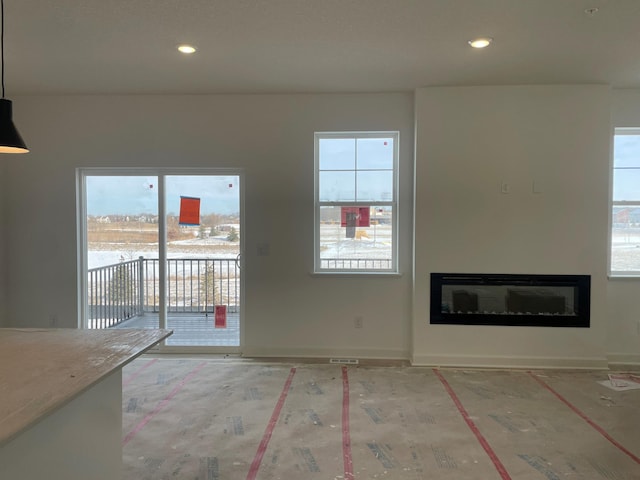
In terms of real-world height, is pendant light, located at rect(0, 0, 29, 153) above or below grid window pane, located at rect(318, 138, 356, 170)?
below

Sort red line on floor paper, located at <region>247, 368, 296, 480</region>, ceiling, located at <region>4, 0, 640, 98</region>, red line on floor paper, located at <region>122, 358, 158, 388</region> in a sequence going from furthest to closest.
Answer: red line on floor paper, located at <region>122, 358, 158, 388</region>, ceiling, located at <region>4, 0, 640, 98</region>, red line on floor paper, located at <region>247, 368, 296, 480</region>

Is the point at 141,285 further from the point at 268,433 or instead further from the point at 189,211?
the point at 268,433

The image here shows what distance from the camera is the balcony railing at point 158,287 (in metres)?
4.39

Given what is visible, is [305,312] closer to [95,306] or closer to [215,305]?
[215,305]

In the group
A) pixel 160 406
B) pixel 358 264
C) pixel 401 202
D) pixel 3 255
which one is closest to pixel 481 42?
pixel 401 202

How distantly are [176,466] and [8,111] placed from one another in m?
2.23

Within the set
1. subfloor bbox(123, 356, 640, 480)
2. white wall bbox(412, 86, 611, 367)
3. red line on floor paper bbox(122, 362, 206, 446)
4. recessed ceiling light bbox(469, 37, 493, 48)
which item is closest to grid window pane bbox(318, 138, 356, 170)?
white wall bbox(412, 86, 611, 367)

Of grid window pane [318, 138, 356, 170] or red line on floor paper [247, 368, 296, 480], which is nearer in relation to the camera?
red line on floor paper [247, 368, 296, 480]

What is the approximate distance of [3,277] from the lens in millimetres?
4320

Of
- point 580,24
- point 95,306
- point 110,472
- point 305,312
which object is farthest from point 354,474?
point 95,306

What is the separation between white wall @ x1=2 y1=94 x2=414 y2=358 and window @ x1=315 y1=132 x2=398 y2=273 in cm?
13

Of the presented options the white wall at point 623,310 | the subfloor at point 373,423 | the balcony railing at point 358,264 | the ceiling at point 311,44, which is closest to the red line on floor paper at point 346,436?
the subfloor at point 373,423

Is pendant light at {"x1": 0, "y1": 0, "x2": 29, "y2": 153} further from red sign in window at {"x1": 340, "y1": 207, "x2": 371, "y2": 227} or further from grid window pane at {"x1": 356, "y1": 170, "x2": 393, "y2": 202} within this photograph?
grid window pane at {"x1": 356, "y1": 170, "x2": 393, "y2": 202}

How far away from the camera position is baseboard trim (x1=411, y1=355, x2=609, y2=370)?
3922 mm
